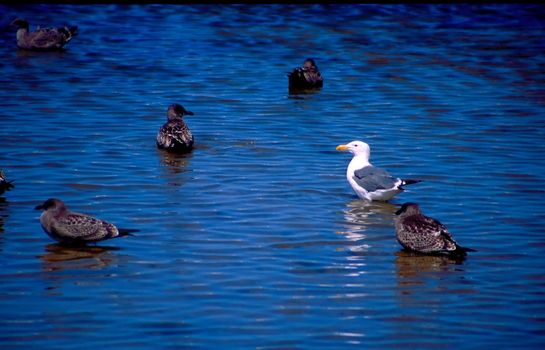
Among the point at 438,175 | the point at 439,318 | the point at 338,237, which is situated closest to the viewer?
the point at 439,318

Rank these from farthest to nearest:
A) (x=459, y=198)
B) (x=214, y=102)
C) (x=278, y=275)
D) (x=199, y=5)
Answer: (x=199, y=5) → (x=214, y=102) → (x=459, y=198) → (x=278, y=275)

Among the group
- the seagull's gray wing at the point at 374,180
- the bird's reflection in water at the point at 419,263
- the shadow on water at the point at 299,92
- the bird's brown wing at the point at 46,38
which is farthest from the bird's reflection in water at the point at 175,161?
the bird's brown wing at the point at 46,38

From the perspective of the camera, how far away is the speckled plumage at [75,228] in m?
13.1

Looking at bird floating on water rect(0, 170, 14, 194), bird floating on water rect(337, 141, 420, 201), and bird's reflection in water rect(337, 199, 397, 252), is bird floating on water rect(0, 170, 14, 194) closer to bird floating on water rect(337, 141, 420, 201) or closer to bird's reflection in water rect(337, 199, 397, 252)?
bird's reflection in water rect(337, 199, 397, 252)

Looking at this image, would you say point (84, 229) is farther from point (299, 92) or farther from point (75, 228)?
point (299, 92)

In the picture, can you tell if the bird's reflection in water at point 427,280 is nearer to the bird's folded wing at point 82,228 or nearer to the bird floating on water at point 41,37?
the bird's folded wing at point 82,228

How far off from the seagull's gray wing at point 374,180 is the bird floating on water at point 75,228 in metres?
3.73

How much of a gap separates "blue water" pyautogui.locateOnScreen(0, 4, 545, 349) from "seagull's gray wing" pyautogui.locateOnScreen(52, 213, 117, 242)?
0.22m

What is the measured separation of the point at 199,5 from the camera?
38.3m

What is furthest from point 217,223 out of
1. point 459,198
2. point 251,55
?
point 251,55

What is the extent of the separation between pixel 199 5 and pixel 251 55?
9.36 meters

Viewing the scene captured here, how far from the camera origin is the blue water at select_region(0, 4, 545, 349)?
11.0 m

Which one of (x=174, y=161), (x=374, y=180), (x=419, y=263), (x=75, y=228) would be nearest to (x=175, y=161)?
(x=174, y=161)

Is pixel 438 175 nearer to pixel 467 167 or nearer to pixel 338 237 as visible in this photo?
pixel 467 167
